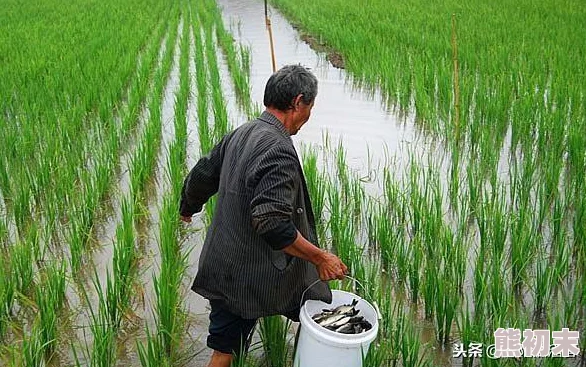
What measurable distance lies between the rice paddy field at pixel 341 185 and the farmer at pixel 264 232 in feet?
0.84

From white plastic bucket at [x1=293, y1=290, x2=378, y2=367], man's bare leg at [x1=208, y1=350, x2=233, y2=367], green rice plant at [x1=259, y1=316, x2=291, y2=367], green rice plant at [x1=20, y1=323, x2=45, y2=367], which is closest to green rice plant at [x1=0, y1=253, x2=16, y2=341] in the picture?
green rice plant at [x1=20, y1=323, x2=45, y2=367]

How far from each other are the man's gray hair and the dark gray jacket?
0.06 metres

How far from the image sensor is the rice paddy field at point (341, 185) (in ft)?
7.29

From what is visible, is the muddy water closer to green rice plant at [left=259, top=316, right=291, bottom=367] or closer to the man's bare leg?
green rice plant at [left=259, top=316, right=291, bottom=367]

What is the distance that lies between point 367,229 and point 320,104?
283 cm

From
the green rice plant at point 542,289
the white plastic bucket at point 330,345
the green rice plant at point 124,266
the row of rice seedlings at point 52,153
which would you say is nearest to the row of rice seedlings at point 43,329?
the green rice plant at point 124,266

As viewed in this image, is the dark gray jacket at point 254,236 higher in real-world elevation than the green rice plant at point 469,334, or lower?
higher

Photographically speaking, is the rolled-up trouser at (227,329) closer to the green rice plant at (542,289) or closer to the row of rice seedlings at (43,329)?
the row of rice seedlings at (43,329)

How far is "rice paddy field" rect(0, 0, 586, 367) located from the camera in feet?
7.29

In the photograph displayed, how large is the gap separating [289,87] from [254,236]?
47 centimetres

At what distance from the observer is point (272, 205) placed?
1578mm

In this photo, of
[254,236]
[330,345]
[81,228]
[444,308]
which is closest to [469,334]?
[444,308]

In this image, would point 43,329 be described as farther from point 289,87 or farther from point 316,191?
point 316,191

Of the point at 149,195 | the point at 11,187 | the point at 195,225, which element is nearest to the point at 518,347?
the point at 195,225
